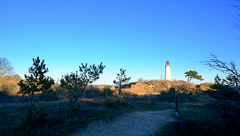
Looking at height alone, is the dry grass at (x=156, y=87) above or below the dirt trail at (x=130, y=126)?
above

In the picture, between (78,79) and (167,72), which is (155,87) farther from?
(78,79)

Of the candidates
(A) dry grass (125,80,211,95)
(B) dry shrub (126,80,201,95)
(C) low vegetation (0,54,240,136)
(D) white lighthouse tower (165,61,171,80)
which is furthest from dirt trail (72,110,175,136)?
(D) white lighthouse tower (165,61,171,80)

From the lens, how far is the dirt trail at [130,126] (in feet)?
59.6

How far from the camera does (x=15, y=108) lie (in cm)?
2858

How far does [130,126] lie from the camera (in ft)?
65.7

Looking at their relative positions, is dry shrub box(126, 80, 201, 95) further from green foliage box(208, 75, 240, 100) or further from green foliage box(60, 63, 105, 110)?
green foliage box(208, 75, 240, 100)

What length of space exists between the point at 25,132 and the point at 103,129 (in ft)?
13.2

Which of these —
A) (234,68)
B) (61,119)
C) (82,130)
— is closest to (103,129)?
(82,130)

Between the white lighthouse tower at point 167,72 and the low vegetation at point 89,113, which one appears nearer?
the low vegetation at point 89,113

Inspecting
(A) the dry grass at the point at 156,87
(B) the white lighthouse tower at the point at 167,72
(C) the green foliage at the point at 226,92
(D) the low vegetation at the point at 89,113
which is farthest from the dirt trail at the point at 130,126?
(B) the white lighthouse tower at the point at 167,72

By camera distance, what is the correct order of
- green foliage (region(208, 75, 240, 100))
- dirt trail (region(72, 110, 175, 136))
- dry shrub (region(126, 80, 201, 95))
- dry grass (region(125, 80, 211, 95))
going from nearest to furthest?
green foliage (region(208, 75, 240, 100))
dirt trail (region(72, 110, 175, 136))
dry shrub (region(126, 80, 201, 95))
dry grass (region(125, 80, 211, 95))

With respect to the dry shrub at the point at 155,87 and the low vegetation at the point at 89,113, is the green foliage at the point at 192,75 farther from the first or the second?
the low vegetation at the point at 89,113

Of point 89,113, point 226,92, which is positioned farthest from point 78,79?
point 226,92

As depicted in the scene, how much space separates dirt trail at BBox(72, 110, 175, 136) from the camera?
59.6ft
